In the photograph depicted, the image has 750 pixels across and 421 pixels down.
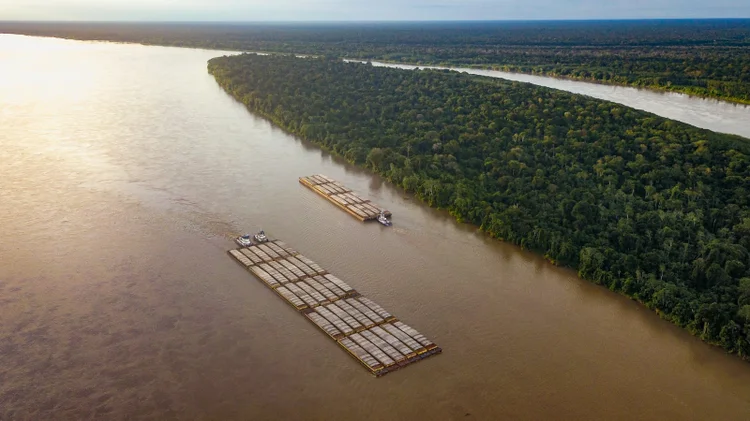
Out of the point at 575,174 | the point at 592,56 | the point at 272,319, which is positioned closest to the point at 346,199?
the point at 272,319

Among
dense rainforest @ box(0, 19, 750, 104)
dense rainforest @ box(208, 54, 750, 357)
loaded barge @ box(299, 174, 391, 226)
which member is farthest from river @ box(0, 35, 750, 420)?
dense rainforest @ box(0, 19, 750, 104)

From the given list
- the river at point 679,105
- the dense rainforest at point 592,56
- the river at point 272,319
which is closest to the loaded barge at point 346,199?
the river at point 272,319

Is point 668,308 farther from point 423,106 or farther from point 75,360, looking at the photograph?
point 423,106

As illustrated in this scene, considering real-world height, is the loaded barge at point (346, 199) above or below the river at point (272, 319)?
above

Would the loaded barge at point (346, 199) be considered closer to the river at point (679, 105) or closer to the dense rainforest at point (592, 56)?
the river at point (679, 105)

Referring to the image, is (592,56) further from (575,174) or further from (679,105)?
(575,174)

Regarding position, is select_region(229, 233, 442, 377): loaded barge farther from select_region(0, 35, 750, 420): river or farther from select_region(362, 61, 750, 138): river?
select_region(362, 61, 750, 138): river

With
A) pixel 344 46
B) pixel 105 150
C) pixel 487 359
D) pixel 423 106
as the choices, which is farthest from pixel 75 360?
pixel 344 46

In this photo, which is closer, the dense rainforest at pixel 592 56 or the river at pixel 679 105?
the river at pixel 679 105
